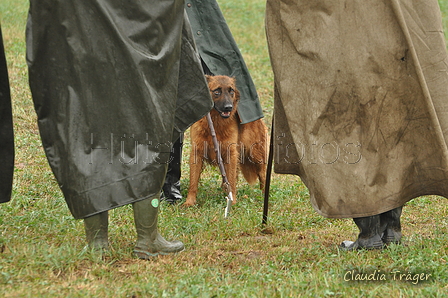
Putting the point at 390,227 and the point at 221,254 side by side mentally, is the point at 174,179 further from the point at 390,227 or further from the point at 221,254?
Answer: the point at 390,227

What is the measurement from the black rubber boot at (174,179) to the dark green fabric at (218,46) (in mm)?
727

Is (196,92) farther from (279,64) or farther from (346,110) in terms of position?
(346,110)

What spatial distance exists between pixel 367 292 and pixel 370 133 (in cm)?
102

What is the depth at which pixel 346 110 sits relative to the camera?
3605 mm

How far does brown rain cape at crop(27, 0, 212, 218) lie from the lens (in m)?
3.29

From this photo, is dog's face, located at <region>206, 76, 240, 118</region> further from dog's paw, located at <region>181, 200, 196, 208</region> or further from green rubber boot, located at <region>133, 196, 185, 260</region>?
green rubber boot, located at <region>133, 196, 185, 260</region>

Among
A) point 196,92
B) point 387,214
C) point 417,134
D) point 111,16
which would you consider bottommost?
point 387,214

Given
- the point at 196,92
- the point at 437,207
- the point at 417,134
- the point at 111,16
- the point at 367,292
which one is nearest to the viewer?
A: the point at 367,292

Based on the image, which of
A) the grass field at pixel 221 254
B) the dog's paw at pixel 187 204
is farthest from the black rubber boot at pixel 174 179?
the grass field at pixel 221 254

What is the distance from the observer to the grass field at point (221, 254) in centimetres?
308

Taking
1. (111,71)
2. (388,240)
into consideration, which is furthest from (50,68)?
(388,240)

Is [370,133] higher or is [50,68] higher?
[50,68]

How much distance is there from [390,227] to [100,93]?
213 cm

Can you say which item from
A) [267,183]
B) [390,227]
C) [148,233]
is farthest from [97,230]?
[390,227]
